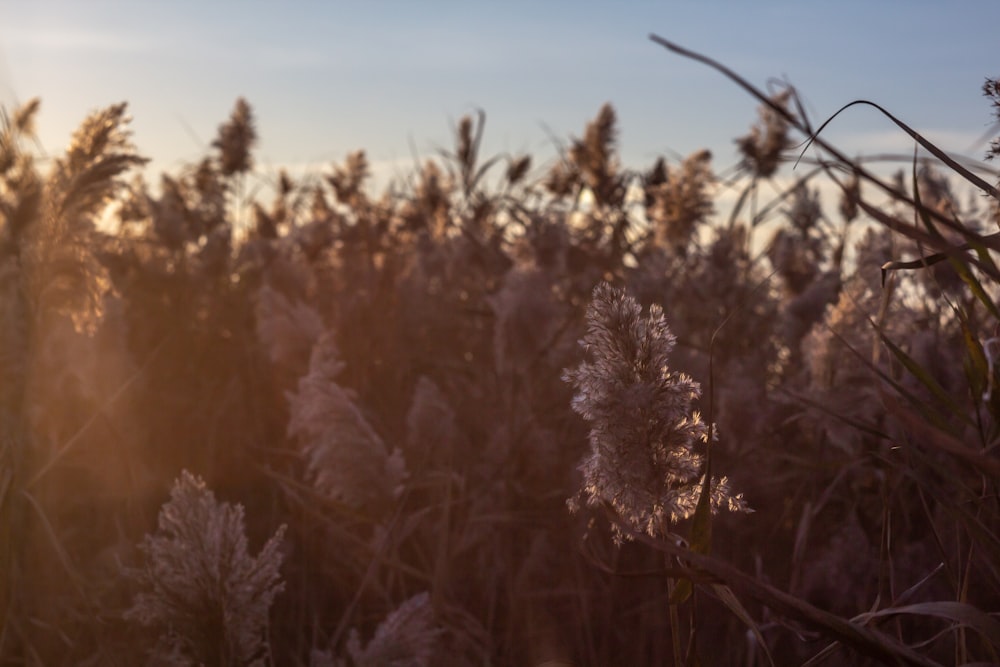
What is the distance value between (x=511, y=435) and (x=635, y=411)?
2042 mm

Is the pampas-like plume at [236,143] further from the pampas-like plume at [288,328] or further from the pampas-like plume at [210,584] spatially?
the pampas-like plume at [210,584]

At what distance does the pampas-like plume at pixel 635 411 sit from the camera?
1243 mm

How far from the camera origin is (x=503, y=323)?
3260mm

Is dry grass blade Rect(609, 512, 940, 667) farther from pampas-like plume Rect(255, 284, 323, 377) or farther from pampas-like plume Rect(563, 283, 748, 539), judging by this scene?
pampas-like plume Rect(255, 284, 323, 377)

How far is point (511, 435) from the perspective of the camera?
129 inches

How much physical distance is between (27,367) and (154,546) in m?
0.75

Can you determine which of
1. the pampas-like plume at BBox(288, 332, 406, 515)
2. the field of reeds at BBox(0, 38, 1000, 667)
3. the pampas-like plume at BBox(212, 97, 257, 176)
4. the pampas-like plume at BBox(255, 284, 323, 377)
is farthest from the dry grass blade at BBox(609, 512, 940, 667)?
the pampas-like plume at BBox(212, 97, 257, 176)

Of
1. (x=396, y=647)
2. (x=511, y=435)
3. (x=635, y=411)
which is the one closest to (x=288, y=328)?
(x=511, y=435)

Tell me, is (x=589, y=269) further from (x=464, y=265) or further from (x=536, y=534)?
(x=536, y=534)

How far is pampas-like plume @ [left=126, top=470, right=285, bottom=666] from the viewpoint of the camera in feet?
5.61

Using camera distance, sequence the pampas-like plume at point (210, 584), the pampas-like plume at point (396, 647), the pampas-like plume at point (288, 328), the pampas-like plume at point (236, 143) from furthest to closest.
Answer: the pampas-like plume at point (236, 143)
the pampas-like plume at point (288, 328)
the pampas-like plume at point (396, 647)
the pampas-like plume at point (210, 584)

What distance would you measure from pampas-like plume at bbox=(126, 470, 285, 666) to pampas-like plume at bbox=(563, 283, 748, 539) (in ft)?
2.32

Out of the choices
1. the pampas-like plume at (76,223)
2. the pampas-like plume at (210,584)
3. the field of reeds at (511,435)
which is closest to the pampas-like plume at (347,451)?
the field of reeds at (511,435)

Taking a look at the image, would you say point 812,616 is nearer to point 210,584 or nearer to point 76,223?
point 210,584
